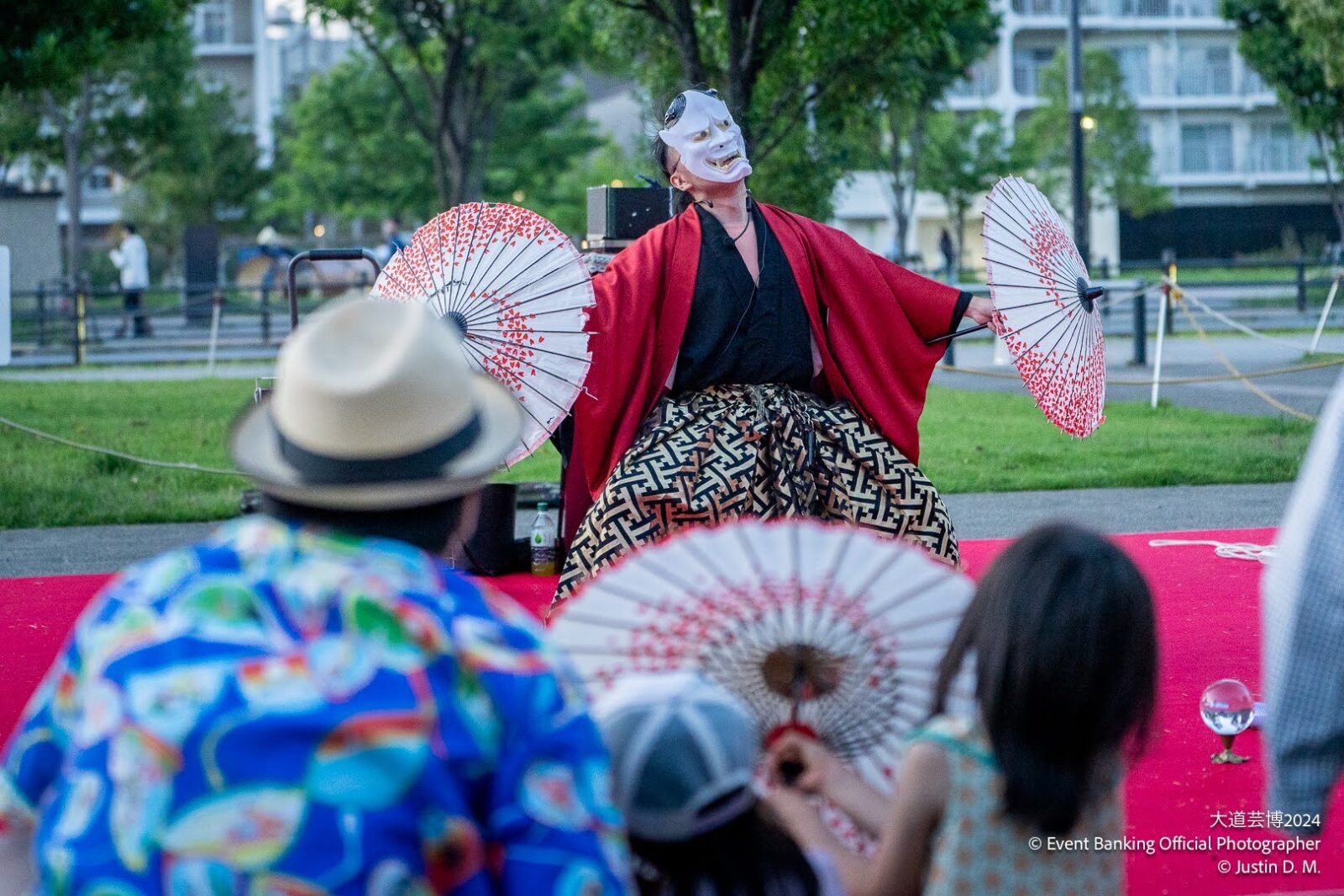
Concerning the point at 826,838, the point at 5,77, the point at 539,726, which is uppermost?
the point at 5,77

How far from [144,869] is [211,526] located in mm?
6560

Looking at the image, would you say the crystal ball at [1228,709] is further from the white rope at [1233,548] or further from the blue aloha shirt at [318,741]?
the blue aloha shirt at [318,741]

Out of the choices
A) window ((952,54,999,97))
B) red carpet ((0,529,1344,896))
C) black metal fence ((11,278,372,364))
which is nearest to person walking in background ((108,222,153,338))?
black metal fence ((11,278,372,364))

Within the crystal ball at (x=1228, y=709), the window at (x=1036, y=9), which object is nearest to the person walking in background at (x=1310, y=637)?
the crystal ball at (x=1228, y=709)

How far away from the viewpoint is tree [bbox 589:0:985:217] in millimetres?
10672

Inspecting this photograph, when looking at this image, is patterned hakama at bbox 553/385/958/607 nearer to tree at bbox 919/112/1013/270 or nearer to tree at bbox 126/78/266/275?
tree at bbox 126/78/266/275

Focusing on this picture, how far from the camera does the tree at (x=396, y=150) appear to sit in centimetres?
2650

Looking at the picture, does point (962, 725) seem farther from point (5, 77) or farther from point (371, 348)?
point (5, 77)

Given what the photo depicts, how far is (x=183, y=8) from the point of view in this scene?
13672 mm

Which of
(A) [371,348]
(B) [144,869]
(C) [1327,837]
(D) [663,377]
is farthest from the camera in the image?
(D) [663,377]

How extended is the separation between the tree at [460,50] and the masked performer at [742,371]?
14046 mm

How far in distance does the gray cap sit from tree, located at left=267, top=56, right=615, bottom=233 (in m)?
23.8

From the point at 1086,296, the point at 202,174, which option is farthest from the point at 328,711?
the point at 202,174

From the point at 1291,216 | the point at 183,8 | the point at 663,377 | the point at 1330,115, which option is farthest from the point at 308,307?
the point at 1291,216
